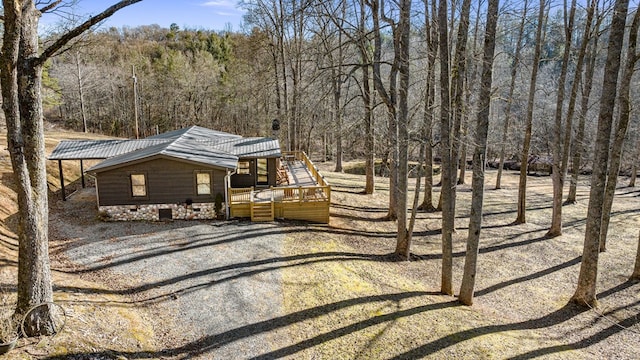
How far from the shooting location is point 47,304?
607 centimetres

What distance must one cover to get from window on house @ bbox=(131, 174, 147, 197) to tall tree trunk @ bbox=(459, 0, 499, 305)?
1113 centimetres

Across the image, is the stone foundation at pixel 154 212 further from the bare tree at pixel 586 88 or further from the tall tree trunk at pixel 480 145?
the bare tree at pixel 586 88

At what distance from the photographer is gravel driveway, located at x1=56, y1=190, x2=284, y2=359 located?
7.21 meters

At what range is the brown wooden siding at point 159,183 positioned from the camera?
1342 centimetres

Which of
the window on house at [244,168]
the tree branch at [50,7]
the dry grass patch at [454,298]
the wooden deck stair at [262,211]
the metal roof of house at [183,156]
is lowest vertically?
the dry grass patch at [454,298]

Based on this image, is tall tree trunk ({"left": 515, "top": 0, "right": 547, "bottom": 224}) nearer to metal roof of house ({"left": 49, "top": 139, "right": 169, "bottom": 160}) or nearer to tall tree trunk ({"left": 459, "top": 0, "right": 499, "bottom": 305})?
tall tree trunk ({"left": 459, "top": 0, "right": 499, "bottom": 305})

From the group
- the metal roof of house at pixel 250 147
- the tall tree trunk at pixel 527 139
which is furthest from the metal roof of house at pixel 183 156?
the tall tree trunk at pixel 527 139

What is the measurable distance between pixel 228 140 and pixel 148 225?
302 inches

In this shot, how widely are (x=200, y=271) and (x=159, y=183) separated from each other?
17.6 feet

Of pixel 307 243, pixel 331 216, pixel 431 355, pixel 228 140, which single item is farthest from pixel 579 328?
pixel 228 140

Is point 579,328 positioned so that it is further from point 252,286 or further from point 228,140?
point 228,140

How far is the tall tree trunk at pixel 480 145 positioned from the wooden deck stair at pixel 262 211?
7455 mm

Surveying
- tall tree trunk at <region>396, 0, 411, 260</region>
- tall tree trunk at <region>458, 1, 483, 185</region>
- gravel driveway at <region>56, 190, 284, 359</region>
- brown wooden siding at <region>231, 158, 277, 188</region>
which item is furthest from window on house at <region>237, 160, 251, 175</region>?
tall tree trunk at <region>458, 1, 483, 185</region>

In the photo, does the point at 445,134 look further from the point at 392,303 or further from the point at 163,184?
the point at 163,184
